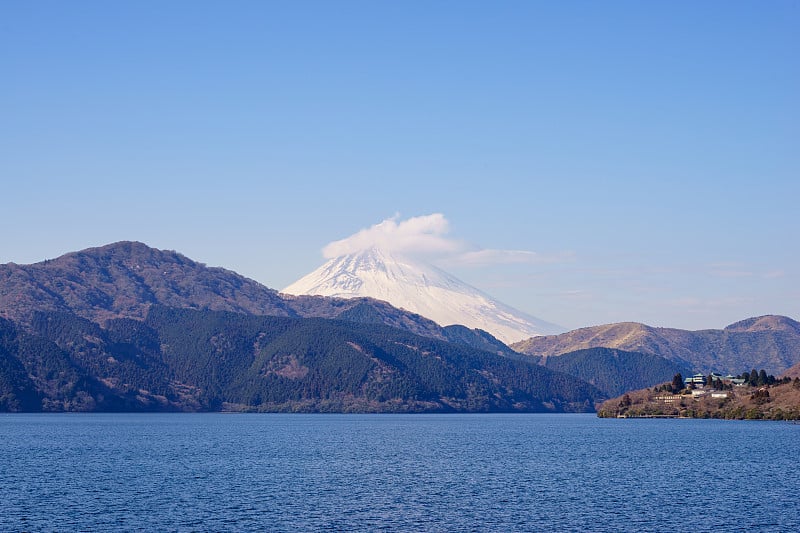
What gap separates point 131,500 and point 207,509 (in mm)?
13356

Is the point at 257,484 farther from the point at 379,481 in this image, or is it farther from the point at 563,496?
the point at 563,496

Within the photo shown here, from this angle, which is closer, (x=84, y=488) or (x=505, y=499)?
(x=505, y=499)

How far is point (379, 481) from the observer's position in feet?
458

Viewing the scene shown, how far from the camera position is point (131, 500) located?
11738cm

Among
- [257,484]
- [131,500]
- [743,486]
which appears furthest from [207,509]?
[743,486]

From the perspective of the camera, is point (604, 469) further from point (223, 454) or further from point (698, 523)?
point (223, 454)

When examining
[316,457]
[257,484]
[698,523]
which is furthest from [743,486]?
[316,457]

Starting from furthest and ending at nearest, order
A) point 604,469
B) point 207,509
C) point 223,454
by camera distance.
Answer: point 223,454, point 604,469, point 207,509

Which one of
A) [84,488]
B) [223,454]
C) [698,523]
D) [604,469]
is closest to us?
[698,523]

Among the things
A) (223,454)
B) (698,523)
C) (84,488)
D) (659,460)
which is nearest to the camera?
(698,523)

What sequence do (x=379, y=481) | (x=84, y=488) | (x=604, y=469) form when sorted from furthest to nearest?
(x=604, y=469), (x=379, y=481), (x=84, y=488)

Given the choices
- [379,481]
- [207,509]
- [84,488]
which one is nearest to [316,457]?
[379,481]

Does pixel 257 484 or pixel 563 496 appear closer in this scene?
pixel 563 496

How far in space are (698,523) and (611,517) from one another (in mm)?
9262
